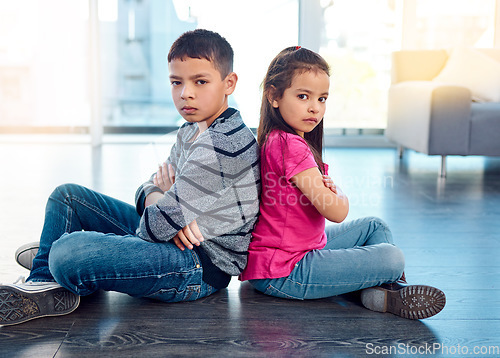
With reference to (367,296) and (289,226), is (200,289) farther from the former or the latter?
(367,296)

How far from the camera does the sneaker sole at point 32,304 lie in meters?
1.19

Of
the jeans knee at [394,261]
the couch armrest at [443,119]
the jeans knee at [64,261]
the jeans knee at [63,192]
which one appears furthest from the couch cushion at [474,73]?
the jeans knee at [64,261]

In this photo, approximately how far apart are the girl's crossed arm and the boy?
4.7 inches

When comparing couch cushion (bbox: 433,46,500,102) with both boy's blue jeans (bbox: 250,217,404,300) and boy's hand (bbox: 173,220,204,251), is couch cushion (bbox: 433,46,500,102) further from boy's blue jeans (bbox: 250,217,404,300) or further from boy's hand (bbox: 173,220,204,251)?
boy's hand (bbox: 173,220,204,251)

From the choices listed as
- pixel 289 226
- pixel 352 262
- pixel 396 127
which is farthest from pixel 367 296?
pixel 396 127

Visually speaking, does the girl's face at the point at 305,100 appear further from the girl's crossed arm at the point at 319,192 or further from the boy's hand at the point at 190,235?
the boy's hand at the point at 190,235

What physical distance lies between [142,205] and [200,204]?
26cm

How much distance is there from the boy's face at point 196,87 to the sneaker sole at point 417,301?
60cm

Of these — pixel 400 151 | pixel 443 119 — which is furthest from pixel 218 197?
pixel 400 151

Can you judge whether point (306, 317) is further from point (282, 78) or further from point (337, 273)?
point (282, 78)

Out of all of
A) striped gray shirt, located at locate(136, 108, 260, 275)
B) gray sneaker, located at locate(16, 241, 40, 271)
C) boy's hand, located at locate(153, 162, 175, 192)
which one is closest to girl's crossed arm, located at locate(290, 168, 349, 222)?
striped gray shirt, located at locate(136, 108, 260, 275)

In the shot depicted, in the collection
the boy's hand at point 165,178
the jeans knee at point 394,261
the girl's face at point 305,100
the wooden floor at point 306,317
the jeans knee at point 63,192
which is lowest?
the wooden floor at point 306,317

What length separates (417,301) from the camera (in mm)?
1253

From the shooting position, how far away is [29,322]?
122cm
